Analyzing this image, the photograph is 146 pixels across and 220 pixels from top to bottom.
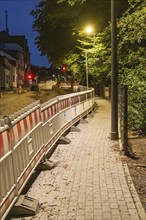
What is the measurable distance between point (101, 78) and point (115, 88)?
1005 inches

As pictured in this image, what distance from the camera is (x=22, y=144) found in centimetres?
690

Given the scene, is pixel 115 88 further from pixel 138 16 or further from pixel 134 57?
pixel 134 57

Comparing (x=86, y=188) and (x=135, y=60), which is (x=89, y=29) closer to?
(x=135, y=60)

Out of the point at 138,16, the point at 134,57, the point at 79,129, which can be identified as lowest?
the point at 79,129

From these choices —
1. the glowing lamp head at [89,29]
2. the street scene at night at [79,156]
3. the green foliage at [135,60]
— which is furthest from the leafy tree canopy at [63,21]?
the street scene at night at [79,156]

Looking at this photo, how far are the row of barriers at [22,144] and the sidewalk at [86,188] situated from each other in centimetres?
38

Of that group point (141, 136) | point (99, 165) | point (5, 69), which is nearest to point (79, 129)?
point (141, 136)

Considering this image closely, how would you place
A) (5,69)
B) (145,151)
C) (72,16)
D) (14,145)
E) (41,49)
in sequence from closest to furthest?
(14,145), (145,151), (72,16), (41,49), (5,69)

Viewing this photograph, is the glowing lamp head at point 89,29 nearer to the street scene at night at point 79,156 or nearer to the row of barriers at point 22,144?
the street scene at night at point 79,156

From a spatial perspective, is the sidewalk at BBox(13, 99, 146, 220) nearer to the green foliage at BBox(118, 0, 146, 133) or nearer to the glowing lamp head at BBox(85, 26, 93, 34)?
the green foliage at BBox(118, 0, 146, 133)

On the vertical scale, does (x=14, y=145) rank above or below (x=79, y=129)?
above

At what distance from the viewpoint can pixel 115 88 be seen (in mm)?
13070

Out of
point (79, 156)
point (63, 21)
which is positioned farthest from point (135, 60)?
point (63, 21)

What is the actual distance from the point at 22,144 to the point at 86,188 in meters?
1.31
